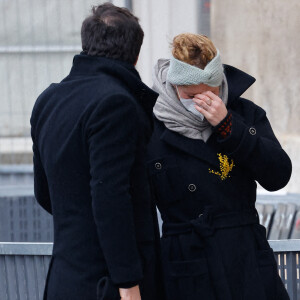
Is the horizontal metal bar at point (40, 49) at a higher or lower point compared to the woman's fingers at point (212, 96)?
lower

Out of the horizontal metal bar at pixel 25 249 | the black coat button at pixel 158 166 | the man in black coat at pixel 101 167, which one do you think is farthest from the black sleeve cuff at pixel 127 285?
the horizontal metal bar at pixel 25 249

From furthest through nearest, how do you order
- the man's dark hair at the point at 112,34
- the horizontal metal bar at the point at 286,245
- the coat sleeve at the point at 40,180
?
the horizontal metal bar at the point at 286,245 < the coat sleeve at the point at 40,180 < the man's dark hair at the point at 112,34

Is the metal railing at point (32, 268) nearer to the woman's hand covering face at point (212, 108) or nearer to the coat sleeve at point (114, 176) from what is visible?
the woman's hand covering face at point (212, 108)

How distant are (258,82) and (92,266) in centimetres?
366

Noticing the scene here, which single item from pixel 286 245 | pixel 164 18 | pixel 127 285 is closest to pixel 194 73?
pixel 127 285

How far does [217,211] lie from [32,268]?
961 mm

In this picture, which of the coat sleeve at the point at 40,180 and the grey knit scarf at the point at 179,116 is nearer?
the coat sleeve at the point at 40,180

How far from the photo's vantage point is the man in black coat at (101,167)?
2232 millimetres

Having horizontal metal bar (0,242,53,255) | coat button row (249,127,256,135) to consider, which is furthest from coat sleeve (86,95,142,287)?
horizontal metal bar (0,242,53,255)

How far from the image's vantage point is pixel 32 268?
3.30m

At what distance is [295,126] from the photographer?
5.74 m

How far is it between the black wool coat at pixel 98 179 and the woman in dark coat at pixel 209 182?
0.32 m

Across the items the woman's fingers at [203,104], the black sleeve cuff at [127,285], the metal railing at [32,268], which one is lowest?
the metal railing at [32,268]

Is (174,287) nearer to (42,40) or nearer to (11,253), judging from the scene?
(11,253)
